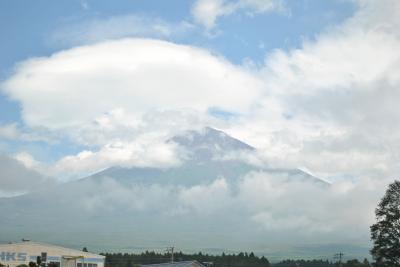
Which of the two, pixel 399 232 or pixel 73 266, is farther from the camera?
pixel 399 232

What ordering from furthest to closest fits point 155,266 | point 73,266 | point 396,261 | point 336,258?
point 336,258 → point 155,266 → point 396,261 → point 73,266

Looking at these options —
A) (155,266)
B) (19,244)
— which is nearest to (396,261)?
(155,266)

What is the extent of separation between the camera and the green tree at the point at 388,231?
69250 millimetres

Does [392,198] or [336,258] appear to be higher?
[392,198]

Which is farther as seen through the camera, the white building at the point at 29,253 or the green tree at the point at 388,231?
the white building at the point at 29,253

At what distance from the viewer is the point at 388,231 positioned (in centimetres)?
7075

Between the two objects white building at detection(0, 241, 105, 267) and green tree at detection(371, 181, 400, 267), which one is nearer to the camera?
green tree at detection(371, 181, 400, 267)

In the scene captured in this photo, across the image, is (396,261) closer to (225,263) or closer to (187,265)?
(187,265)

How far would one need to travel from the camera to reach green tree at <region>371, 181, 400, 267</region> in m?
69.2

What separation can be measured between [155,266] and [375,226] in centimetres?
3211

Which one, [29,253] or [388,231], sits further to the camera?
[29,253]

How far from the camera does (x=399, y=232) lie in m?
70.2

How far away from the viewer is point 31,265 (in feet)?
75.4

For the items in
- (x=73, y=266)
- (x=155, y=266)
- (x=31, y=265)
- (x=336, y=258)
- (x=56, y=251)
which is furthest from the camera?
(x=336, y=258)
